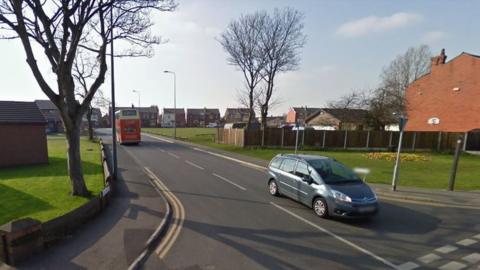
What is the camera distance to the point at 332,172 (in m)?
8.50

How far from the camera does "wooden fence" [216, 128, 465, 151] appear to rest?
28203mm

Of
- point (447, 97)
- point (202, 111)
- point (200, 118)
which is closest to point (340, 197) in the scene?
point (447, 97)

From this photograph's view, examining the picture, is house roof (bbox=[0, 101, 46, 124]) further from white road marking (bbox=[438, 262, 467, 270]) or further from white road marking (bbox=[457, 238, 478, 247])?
white road marking (bbox=[457, 238, 478, 247])

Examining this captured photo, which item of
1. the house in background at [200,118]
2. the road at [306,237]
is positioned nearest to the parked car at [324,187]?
the road at [306,237]

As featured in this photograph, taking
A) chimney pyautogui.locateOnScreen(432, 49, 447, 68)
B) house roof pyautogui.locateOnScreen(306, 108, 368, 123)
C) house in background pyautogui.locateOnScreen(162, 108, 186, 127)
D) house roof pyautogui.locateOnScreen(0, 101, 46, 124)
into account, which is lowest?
house in background pyautogui.locateOnScreen(162, 108, 186, 127)

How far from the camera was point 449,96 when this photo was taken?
3136cm

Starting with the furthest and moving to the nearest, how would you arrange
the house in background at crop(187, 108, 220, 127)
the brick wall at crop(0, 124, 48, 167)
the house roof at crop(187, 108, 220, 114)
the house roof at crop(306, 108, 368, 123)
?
1. the house roof at crop(187, 108, 220, 114)
2. the house in background at crop(187, 108, 220, 127)
3. the house roof at crop(306, 108, 368, 123)
4. the brick wall at crop(0, 124, 48, 167)

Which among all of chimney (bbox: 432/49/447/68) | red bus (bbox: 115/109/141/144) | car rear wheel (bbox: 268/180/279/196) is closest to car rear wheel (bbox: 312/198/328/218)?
car rear wheel (bbox: 268/180/279/196)

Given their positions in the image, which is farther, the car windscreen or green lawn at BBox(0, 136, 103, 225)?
the car windscreen

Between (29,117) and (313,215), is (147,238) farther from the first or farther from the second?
(29,117)

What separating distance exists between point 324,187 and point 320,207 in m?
0.60

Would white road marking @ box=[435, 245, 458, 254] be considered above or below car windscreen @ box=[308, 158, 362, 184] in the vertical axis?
below

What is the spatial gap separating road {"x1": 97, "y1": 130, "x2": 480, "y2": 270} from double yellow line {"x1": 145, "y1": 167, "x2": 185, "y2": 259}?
0.08 metres

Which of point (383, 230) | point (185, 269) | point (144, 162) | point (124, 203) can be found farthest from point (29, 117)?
point (383, 230)
